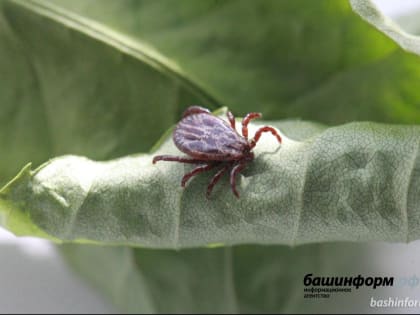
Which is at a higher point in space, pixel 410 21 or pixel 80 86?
pixel 410 21

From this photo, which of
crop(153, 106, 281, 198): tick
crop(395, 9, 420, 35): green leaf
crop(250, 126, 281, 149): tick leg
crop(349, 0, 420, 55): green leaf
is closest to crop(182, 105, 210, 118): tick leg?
crop(153, 106, 281, 198): tick

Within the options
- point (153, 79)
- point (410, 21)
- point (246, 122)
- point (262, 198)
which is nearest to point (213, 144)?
point (246, 122)

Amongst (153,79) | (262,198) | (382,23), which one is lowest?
(262,198)

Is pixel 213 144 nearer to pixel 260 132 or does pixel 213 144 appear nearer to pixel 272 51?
pixel 260 132

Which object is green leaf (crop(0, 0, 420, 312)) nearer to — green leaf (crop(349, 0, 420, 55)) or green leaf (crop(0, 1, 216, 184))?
green leaf (crop(0, 1, 216, 184))

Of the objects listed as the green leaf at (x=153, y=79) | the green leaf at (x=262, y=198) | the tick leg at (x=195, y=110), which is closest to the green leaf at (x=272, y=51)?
the green leaf at (x=153, y=79)

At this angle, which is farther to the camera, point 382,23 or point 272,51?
A: point 272,51

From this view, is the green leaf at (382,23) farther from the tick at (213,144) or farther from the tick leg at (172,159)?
the tick leg at (172,159)
